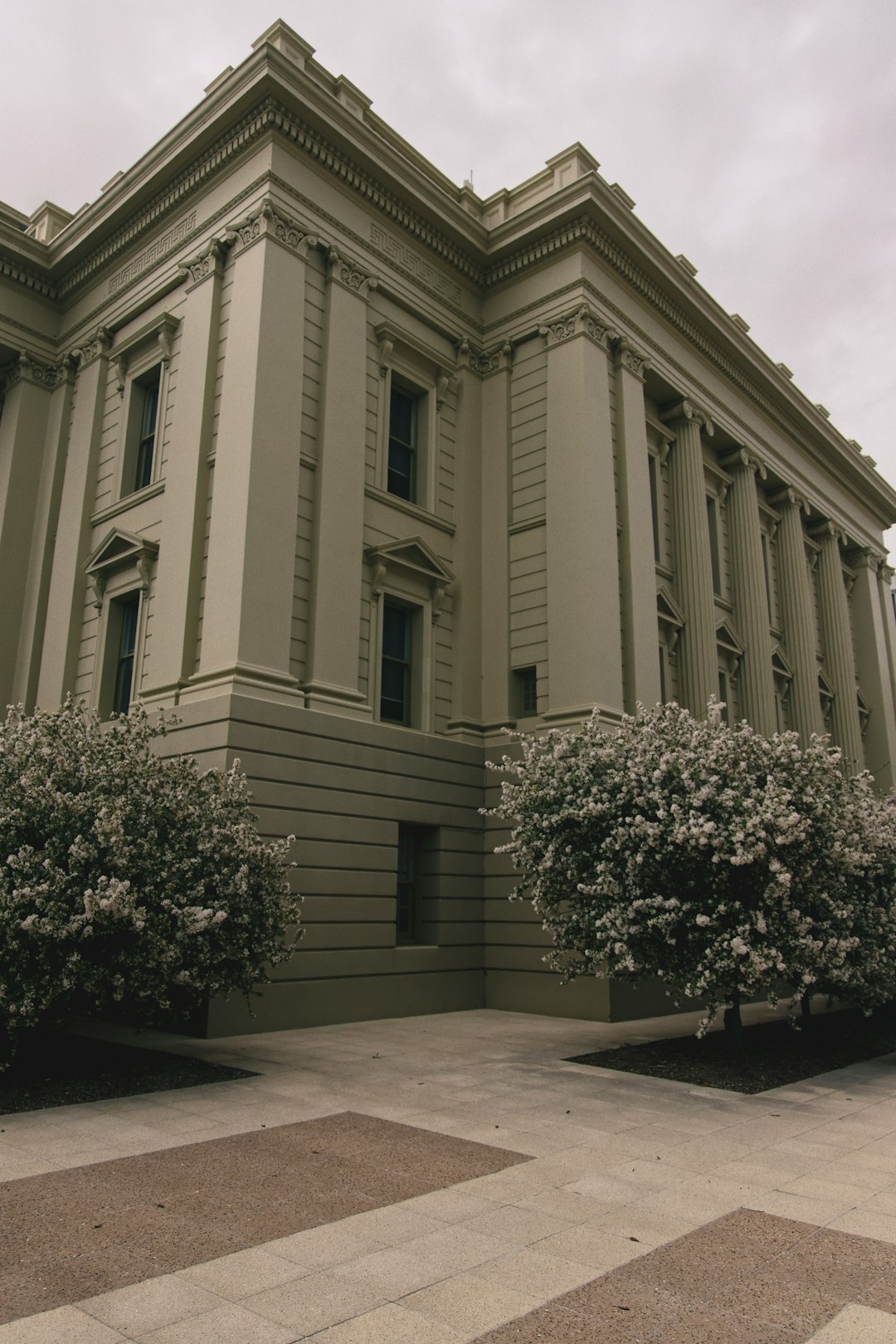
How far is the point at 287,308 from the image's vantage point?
623 inches

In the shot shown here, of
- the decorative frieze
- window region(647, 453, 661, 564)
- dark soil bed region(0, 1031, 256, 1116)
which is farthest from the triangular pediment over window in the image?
dark soil bed region(0, 1031, 256, 1116)

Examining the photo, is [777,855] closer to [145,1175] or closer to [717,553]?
[145,1175]

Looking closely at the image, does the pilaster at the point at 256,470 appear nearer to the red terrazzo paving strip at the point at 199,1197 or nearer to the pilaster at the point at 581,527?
the pilaster at the point at 581,527

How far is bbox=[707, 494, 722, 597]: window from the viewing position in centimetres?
2448

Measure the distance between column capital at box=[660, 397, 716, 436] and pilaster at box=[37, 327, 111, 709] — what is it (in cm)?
1269

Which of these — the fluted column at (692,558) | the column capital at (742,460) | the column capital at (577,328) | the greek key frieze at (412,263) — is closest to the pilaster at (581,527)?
the column capital at (577,328)

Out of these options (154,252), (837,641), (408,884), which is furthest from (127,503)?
(837,641)

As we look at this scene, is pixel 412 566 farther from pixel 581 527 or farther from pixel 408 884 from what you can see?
pixel 408 884

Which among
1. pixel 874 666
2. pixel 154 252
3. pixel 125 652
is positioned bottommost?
pixel 125 652

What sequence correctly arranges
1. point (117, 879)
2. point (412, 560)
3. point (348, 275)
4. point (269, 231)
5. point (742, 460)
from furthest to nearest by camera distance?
point (742, 460) → point (412, 560) → point (348, 275) → point (269, 231) → point (117, 879)

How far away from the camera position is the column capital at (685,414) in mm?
22312

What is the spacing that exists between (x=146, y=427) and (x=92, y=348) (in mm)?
2653

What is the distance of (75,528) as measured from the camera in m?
19.1

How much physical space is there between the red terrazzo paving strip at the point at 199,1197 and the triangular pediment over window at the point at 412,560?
1049 cm
